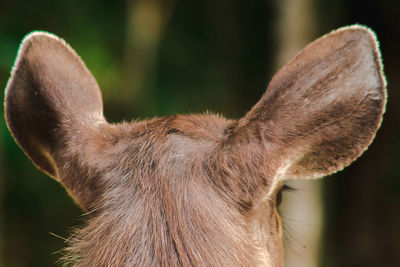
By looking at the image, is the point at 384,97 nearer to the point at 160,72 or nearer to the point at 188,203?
the point at 188,203

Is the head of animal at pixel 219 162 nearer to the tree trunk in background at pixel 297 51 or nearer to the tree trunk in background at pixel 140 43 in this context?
the tree trunk in background at pixel 297 51

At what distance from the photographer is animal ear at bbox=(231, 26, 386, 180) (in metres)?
2.40

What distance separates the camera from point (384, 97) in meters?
2.46

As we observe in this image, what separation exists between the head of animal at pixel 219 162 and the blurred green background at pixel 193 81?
7373mm

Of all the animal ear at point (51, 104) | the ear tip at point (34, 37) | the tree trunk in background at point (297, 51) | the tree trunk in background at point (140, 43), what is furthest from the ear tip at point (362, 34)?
the tree trunk in background at point (140, 43)

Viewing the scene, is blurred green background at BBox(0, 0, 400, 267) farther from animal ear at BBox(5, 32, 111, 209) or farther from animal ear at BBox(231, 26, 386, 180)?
animal ear at BBox(231, 26, 386, 180)

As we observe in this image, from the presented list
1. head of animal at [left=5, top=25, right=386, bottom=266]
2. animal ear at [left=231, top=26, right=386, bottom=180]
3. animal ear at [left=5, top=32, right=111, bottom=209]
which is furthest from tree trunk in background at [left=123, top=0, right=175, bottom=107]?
animal ear at [left=231, top=26, right=386, bottom=180]

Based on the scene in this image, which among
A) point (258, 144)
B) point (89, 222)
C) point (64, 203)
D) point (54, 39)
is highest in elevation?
point (64, 203)

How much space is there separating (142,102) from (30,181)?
2555 millimetres

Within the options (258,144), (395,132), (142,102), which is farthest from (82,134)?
(395,132)

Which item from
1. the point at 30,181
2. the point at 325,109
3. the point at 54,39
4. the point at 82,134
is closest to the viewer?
the point at 325,109

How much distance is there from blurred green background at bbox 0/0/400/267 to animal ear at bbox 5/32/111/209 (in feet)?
22.7

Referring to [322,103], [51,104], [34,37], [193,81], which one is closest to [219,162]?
[322,103]

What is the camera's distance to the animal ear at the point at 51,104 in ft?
8.98
